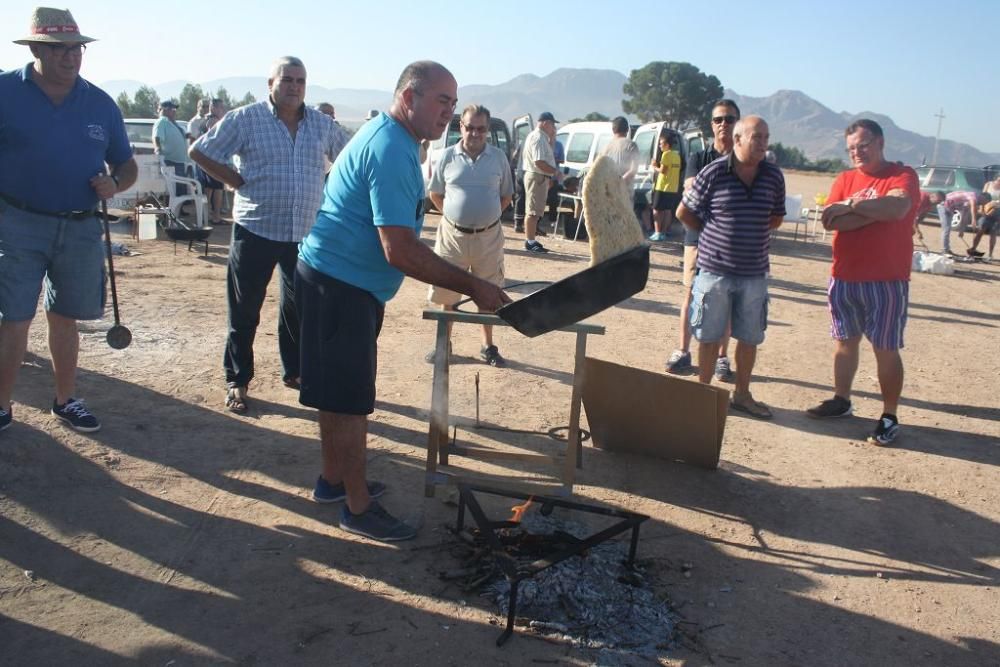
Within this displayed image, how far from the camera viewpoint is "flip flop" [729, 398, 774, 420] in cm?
532

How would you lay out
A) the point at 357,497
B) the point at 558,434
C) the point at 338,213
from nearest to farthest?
the point at 338,213 < the point at 357,497 < the point at 558,434

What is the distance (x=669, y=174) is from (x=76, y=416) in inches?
391

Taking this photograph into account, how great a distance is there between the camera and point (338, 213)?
10.3 ft

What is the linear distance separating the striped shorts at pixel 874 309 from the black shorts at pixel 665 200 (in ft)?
25.3

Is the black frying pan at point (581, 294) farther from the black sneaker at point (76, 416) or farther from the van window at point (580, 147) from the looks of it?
the van window at point (580, 147)

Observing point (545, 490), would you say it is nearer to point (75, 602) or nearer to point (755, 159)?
point (75, 602)

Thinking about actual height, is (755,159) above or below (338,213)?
above

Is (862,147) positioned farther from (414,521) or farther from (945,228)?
(945,228)

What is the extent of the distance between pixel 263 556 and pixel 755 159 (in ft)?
11.8

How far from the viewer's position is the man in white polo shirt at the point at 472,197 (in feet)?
18.5

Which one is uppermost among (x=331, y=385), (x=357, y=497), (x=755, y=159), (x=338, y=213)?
(x=755, y=159)

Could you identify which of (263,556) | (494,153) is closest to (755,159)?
(494,153)

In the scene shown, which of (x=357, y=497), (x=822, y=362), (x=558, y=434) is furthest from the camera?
(x=822, y=362)

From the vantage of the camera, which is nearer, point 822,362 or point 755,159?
point 755,159
